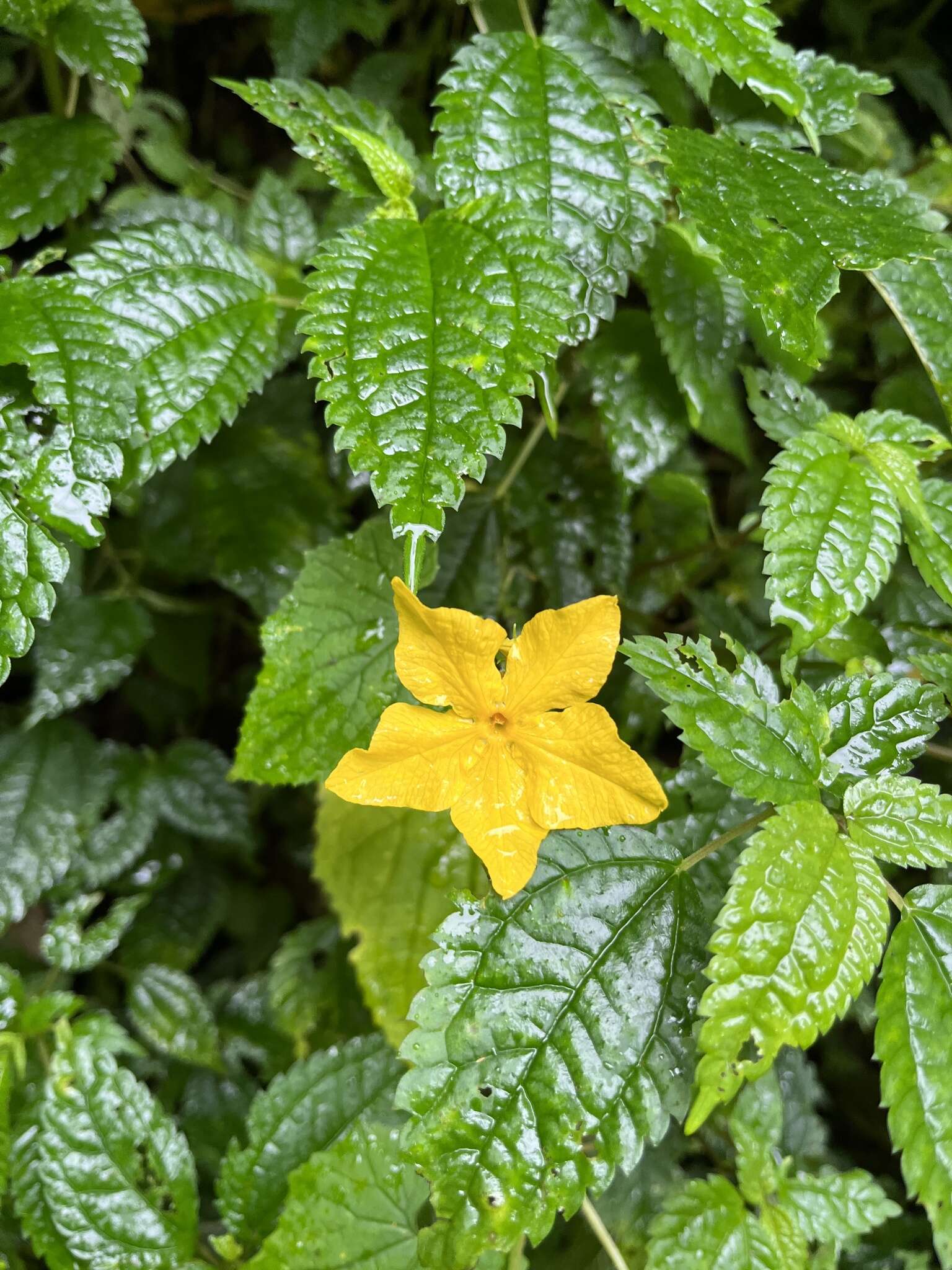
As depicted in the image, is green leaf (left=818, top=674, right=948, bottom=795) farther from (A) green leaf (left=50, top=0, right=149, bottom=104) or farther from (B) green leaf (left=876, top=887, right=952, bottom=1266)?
(A) green leaf (left=50, top=0, right=149, bottom=104)

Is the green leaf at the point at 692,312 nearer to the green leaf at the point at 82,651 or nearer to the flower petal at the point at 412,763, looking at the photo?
the flower petal at the point at 412,763

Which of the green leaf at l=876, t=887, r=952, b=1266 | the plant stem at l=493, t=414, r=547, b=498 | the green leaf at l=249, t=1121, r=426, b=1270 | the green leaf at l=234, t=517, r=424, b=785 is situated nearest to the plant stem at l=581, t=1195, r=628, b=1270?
the green leaf at l=249, t=1121, r=426, b=1270

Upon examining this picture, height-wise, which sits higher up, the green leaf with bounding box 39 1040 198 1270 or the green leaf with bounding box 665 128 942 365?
the green leaf with bounding box 665 128 942 365

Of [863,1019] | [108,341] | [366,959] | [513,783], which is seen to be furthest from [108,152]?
[863,1019]

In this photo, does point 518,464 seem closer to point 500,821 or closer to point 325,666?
→ point 325,666

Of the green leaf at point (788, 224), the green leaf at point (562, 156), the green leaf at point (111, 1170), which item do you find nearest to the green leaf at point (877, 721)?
the green leaf at point (788, 224)
